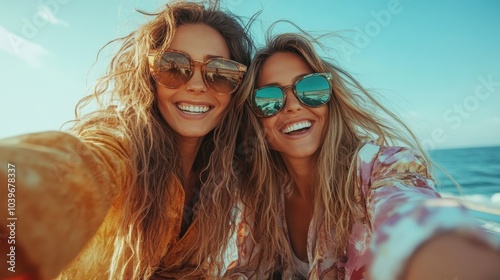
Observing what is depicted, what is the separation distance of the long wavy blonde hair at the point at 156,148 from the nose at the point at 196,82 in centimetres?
28

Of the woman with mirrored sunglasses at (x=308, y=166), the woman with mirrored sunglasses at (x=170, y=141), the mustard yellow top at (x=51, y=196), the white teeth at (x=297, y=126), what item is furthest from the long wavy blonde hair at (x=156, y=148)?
the mustard yellow top at (x=51, y=196)

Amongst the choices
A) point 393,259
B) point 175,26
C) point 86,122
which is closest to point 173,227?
point 86,122

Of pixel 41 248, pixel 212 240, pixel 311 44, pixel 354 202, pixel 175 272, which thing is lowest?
pixel 175 272

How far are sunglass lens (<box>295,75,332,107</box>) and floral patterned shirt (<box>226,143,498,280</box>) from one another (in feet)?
1.65

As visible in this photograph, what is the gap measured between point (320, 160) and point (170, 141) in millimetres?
1154

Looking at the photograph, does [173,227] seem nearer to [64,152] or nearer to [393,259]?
[64,152]

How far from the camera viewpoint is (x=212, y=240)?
8.93 feet

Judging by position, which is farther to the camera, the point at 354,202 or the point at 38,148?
the point at 354,202

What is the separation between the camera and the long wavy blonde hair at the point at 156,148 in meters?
2.33

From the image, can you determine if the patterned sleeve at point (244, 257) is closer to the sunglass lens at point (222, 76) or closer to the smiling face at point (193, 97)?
the smiling face at point (193, 97)

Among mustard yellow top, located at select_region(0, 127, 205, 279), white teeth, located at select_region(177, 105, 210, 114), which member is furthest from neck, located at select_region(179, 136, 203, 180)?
mustard yellow top, located at select_region(0, 127, 205, 279)

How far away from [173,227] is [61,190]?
1.69 m

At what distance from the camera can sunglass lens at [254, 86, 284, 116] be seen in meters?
2.63

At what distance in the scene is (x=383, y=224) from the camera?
0.66 m
